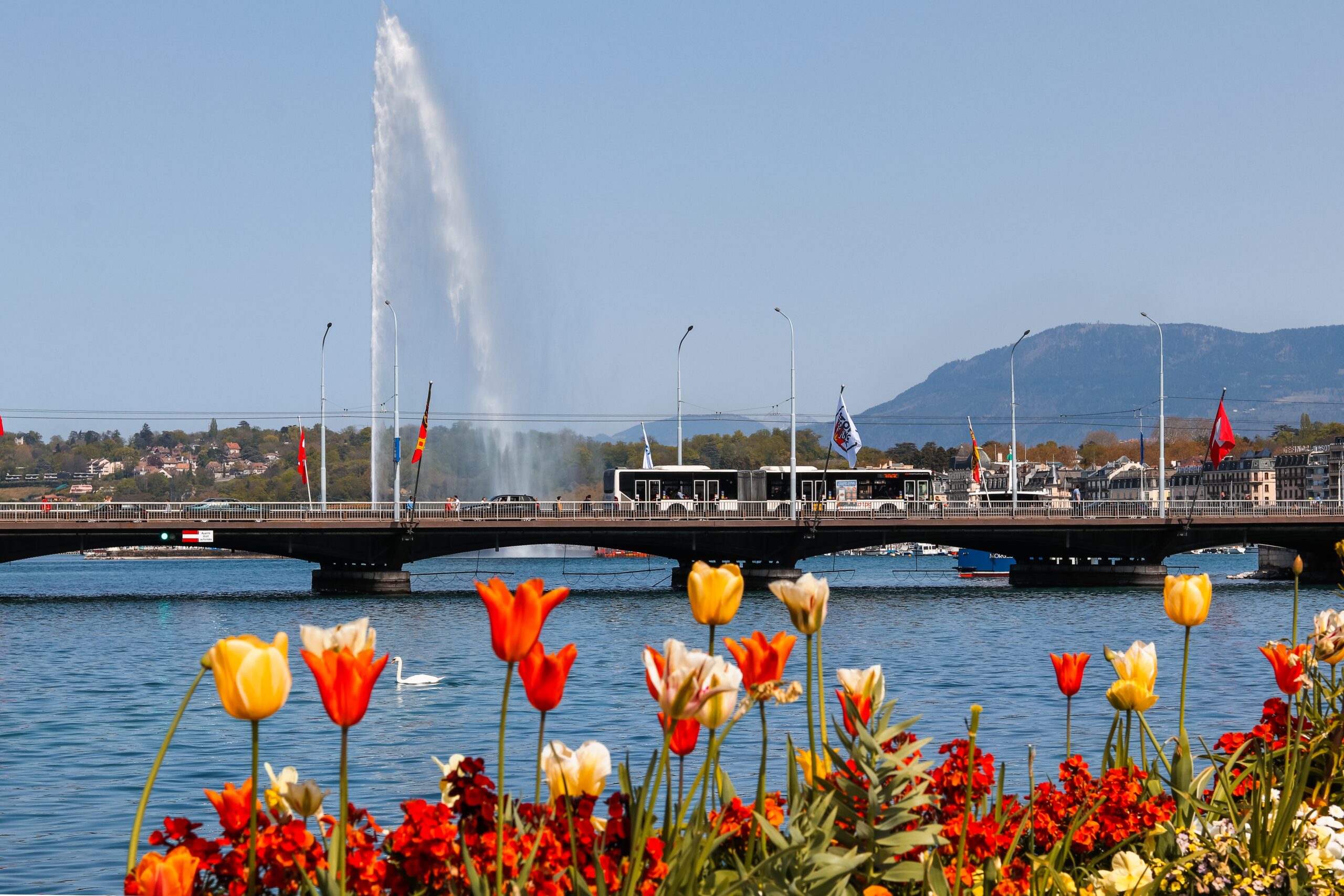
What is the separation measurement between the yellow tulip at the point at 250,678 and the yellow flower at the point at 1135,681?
3.28 m

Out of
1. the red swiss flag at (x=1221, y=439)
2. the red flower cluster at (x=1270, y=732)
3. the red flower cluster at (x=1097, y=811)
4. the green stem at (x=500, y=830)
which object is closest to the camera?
the green stem at (x=500, y=830)

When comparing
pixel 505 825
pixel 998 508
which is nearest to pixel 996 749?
pixel 505 825

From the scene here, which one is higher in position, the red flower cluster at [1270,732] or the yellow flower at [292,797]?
the yellow flower at [292,797]

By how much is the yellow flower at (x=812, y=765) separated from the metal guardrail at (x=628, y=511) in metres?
54.4

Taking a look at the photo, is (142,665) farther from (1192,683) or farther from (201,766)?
(1192,683)

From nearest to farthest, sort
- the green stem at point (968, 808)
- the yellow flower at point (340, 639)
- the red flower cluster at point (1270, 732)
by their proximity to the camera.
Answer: the yellow flower at point (340, 639) < the green stem at point (968, 808) < the red flower cluster at point (1270, 732)

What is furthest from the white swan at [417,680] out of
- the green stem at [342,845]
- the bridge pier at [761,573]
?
the bridge pier at [761,573]

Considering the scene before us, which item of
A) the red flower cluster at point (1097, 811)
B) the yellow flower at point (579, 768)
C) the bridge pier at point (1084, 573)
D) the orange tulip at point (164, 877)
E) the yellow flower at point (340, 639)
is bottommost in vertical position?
the bridge pier at point (1084, 573)

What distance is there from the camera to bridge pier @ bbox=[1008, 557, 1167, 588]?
68438mm

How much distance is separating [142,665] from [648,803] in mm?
31212

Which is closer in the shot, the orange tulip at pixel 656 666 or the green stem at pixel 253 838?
the green stem at pixel 253 838

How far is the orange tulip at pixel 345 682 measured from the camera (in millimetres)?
3318

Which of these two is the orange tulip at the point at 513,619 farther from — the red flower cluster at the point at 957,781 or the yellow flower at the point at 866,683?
the red flower cluster at the point at 957,781

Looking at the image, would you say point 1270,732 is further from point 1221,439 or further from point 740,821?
point 1221,439
